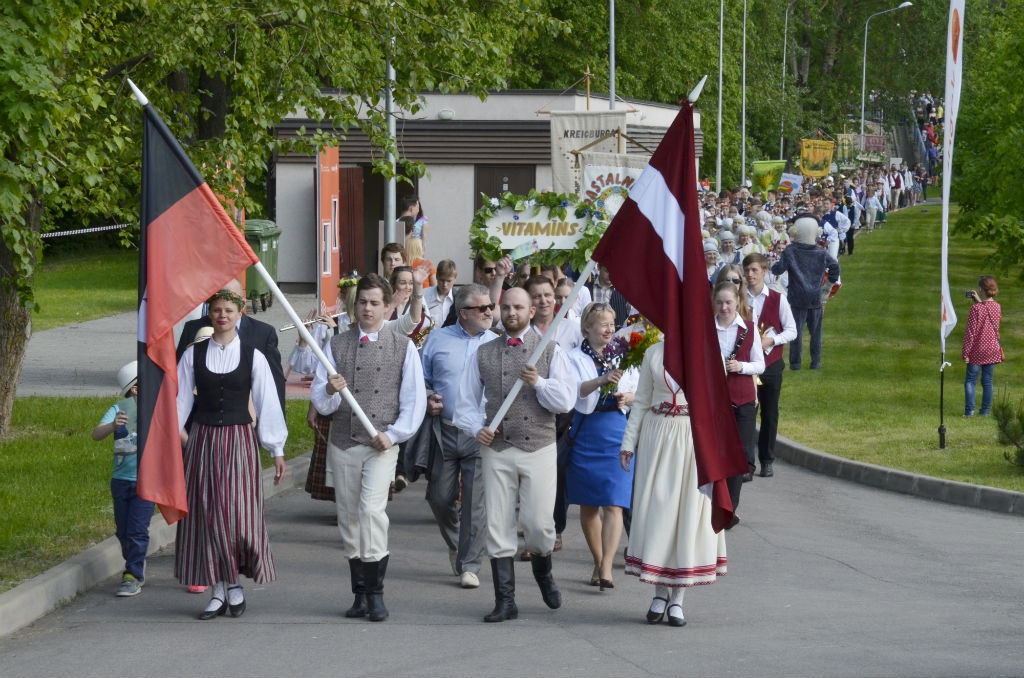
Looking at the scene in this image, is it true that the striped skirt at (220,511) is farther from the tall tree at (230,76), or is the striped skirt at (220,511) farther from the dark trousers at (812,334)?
the dark trousers at (812,334)

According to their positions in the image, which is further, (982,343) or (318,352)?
(982,343)

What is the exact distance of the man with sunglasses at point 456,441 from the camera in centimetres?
907

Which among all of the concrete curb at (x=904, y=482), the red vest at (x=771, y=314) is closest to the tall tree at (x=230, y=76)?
the red vest at (x=771, y=314)

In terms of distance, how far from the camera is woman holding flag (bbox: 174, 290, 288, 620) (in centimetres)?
806

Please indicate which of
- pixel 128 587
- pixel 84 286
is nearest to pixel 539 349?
pixel 128 587

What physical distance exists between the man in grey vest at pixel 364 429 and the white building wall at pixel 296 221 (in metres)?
23.8

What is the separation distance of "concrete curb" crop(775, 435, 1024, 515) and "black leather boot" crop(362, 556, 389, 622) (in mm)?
5772

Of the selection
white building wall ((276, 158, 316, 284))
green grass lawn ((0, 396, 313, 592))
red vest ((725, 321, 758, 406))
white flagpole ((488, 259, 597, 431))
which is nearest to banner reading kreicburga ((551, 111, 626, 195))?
green grass lawn ((0, 396, 313, 592))

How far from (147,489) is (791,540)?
4685mm

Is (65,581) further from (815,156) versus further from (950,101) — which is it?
(815,156)

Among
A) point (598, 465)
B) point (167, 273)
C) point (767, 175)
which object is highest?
point (767, 175)

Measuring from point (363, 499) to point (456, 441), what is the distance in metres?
A: 1.28

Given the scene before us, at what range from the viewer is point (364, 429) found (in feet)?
26.7

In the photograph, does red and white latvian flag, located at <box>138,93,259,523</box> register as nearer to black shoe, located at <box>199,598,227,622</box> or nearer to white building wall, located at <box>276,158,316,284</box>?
black shoe, located at <box>199,598,227,622</box>
